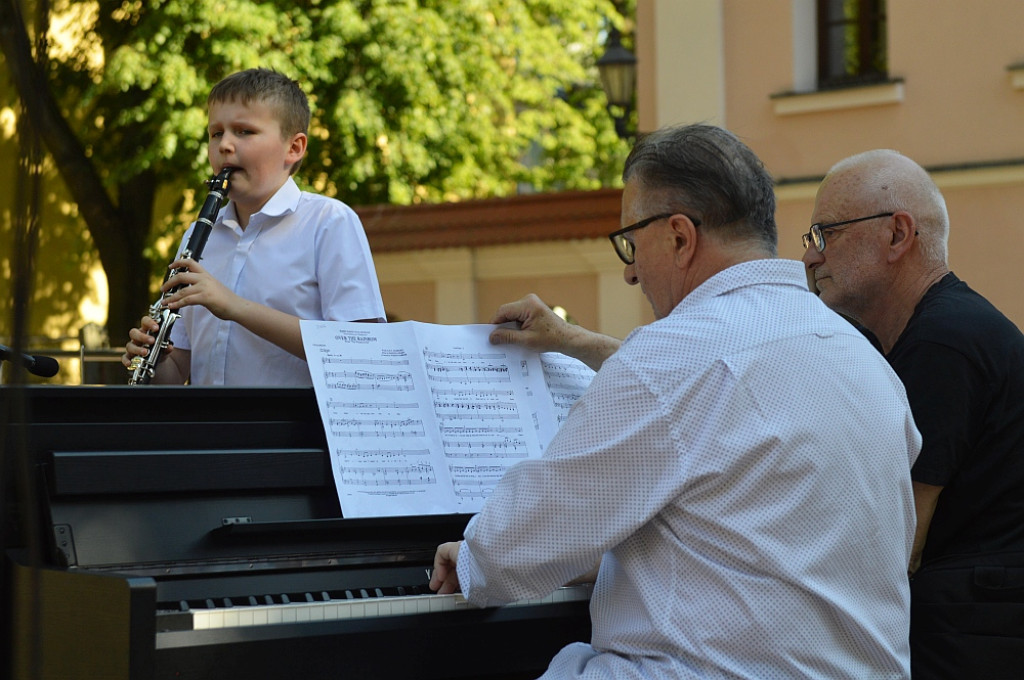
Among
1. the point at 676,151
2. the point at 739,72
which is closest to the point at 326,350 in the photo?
the point at 676,151

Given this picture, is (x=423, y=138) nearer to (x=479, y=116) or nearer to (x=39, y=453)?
(x=479, y=116)

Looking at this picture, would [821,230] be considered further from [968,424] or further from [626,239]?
[626,239]

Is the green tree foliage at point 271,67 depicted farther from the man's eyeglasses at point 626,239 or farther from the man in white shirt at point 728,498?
the man in white shirt at point 728,498

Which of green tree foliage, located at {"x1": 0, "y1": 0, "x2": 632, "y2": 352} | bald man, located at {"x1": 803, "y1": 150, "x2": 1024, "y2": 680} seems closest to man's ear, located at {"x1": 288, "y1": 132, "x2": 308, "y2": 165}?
bald man, located at {"x1": 803, "y1": 150, "x2": 1024, "y2": 680}

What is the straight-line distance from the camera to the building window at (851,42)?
927cm

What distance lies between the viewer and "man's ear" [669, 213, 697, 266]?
215 centimetres

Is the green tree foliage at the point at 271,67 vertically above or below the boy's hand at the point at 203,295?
above

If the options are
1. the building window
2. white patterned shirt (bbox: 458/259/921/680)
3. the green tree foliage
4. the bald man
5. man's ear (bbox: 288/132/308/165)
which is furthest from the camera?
the green tree foliage

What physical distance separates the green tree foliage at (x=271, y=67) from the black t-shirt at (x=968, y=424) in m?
9.38

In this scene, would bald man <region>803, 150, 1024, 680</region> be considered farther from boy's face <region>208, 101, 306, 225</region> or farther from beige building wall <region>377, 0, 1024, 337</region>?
beige building wall <region>377, 0, 1024, 337</region>

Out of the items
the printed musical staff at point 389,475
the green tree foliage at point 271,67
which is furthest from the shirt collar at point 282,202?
the green tree foliage at point 271,67

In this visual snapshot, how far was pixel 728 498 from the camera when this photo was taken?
1929 millimetres

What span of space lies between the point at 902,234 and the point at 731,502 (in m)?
1.05

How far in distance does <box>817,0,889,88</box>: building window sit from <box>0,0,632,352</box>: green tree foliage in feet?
13.3
